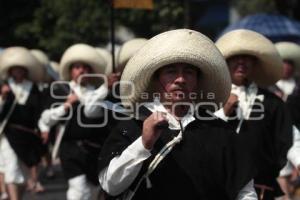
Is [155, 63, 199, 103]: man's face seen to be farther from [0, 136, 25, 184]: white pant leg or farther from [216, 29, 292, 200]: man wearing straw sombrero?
[0, 136, 25, 184]: white pant leg

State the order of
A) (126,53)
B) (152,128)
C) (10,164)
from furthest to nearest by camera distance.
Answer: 1. (10,164)
2. (126,53)
3. (152,128)

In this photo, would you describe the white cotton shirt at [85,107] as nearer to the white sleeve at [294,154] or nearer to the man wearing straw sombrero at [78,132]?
the man wearing straw sombrero at [78,132]

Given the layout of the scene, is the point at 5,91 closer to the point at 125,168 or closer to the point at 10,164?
the point at 10,164

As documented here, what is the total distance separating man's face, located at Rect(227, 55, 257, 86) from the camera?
599 cm

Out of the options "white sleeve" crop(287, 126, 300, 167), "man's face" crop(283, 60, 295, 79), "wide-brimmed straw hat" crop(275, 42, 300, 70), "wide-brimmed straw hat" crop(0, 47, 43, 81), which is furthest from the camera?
"man's face" crop(283, 60, 295, 79)

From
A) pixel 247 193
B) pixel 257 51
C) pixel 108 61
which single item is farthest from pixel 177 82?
pixel 108 61

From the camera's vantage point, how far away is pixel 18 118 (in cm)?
946

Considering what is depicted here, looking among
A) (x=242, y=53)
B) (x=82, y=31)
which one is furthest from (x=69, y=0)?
(x=242, y=53)

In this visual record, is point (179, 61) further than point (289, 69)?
No

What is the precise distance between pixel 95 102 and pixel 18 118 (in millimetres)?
2051

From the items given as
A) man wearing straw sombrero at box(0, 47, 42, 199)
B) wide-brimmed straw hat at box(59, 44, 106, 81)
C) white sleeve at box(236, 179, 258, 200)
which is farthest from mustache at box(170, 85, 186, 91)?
man wearing straw sombrero at box(0, 47, 42, 199)

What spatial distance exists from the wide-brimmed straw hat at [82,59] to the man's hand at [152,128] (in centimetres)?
506

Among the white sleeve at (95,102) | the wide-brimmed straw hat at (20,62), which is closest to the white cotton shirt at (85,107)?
the white sleeve at (95,102)

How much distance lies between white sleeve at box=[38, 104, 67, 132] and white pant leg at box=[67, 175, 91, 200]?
2.16 ft
